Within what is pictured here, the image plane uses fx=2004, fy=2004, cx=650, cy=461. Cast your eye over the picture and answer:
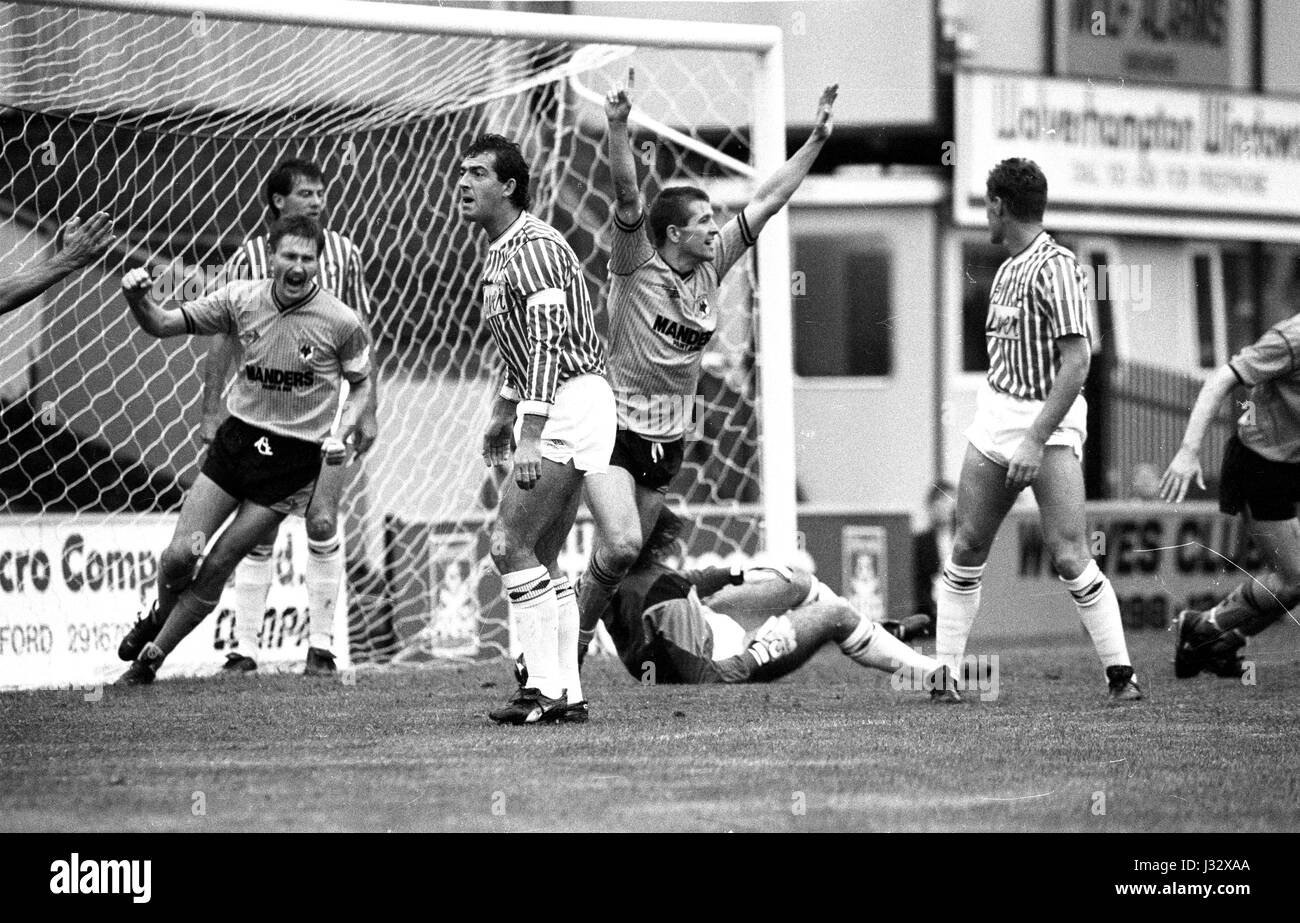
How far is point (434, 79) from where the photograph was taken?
35.7 feet

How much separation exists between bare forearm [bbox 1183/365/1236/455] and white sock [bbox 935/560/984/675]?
3.06 ft

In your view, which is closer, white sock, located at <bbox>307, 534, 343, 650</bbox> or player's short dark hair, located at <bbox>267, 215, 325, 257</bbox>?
player's short dark hair, located at <bbox>267, 215, 325, 257</bbox>

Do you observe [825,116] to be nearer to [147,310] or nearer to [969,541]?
[969,541]

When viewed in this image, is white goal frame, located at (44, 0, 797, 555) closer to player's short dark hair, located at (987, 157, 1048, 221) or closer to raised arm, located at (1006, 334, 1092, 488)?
player's short dark hair, located at (987, 157, 1048, 221)

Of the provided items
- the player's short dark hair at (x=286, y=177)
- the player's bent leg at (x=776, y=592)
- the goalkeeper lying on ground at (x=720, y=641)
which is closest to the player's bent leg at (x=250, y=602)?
the player's short dark hair at (x=286, y=177)

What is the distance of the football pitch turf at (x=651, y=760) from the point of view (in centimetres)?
487

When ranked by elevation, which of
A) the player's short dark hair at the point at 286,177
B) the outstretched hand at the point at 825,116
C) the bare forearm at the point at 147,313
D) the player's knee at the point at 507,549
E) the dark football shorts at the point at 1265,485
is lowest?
the player's knee at the point at 507,549

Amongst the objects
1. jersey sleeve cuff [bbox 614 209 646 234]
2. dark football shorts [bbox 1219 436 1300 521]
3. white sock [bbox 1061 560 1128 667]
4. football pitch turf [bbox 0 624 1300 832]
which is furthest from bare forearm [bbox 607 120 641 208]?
dark football shorts [bbox 1219 436 1300 521]

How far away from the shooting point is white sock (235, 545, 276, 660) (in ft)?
30.1

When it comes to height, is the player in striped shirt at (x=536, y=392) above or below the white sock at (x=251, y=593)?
above

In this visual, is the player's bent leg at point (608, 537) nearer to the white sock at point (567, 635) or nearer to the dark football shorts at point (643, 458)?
the dark football shorts at point (643, 458)

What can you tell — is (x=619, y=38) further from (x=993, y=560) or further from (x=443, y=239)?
(x=993, y=560)

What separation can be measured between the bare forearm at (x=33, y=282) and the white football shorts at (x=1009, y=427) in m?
3.29

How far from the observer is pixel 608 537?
7.13 metres
